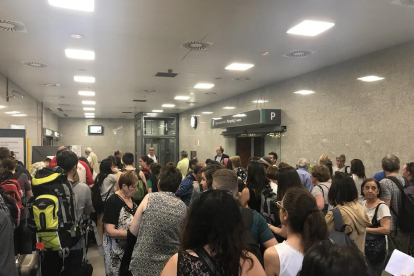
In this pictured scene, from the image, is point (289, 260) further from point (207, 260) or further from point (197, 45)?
point (197, 45)

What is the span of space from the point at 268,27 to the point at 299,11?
0.64 meters

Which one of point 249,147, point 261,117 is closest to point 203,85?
point 261,117

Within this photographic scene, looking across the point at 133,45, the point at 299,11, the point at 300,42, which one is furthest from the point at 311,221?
the point at 133,45

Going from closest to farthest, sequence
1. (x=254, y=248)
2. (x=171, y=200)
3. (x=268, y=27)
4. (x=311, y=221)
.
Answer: (x=311, y=221) < (x=254, y=248) < (x=171, y=200) < (x=268, y=27)

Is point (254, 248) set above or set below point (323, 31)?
below

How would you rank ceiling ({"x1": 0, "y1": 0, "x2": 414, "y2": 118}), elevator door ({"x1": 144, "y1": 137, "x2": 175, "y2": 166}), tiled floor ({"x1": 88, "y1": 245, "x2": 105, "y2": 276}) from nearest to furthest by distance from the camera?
ceiling ({"x1": 0, "y1": 0, "x2": 414, "y2": 118}) < tiled floor ({"x1": 88, "y1": 245, "x2": 105, "y2": 276}) < elevator door ({"x1": 144, "y1": 137, "x2": 175, "y2": 166})

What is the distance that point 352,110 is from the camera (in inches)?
248

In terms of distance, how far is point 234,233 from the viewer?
1.44 metres

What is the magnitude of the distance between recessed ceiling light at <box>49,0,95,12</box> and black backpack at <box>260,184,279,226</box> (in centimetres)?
298

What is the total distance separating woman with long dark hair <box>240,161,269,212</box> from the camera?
3426mm

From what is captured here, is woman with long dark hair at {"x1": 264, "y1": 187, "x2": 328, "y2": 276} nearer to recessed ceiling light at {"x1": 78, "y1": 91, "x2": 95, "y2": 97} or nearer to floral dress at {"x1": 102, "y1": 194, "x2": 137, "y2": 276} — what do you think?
floral dress at {"x1": 102, "y1": 194, "x2": 137, "y2": 276}

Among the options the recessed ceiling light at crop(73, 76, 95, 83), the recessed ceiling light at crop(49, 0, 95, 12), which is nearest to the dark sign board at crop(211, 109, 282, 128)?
the recessed ceiling light at crop(73, 76, 95, 83)

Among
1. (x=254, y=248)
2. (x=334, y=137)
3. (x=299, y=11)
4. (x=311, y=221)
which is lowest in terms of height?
(x=254, y=248)

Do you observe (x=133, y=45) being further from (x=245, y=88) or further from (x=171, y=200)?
(x=245, y=88)
